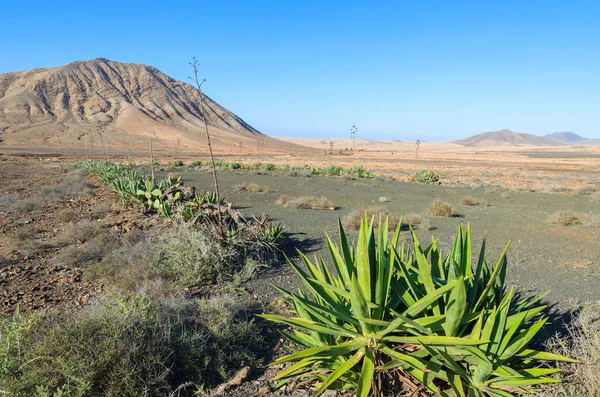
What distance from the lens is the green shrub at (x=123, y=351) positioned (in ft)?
9.02

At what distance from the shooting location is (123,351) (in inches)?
121

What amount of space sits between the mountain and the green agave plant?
79.2m

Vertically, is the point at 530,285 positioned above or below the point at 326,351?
below

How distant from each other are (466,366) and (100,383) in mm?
2669

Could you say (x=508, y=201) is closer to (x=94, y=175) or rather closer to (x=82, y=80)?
(x=94, y=175)

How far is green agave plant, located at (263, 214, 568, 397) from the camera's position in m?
2.38

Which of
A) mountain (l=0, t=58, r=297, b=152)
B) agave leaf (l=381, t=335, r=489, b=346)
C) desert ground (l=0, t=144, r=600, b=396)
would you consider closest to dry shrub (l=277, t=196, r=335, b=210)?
desert ground (l=0, t=144, r=600, b=396)

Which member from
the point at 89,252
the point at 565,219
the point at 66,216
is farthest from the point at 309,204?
the point at 89,252

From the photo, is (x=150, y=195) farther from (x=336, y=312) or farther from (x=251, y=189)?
(x=336, y=312)

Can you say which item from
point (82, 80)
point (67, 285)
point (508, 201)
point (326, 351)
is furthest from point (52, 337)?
point (82, 80)

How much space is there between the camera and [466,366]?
2.55m

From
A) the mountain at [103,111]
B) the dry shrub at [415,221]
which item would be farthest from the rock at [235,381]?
the mountain at [103,111]

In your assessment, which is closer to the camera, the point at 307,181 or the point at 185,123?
the point at 307,181

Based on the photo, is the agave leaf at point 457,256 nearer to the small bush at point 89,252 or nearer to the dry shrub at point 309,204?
the small bush at point 89,252
